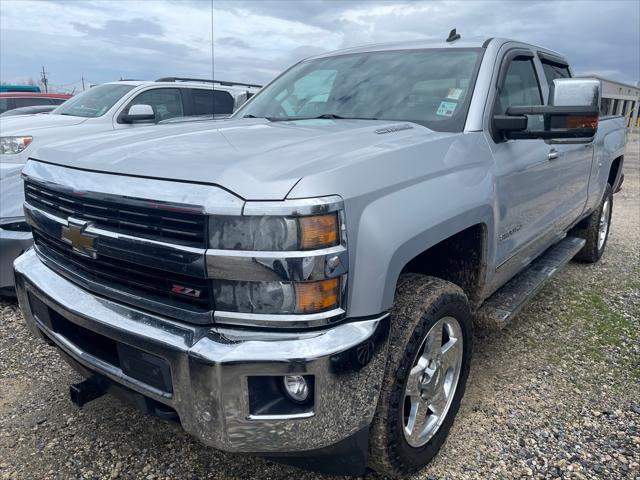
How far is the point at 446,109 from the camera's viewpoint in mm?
2652

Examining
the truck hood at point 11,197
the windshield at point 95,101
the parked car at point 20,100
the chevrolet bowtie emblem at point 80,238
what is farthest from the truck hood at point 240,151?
the parked car at point 20,100

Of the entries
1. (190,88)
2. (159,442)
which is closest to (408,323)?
(159,442)

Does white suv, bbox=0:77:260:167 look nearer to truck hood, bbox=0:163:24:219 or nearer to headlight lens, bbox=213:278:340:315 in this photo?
truck hood, bbox=0:163:24:219

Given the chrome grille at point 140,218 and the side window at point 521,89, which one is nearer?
the chrome grille at point 140,218

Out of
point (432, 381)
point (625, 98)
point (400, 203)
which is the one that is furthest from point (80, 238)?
point (625, 98)

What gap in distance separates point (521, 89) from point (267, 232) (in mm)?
2349

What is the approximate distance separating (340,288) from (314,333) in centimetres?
17

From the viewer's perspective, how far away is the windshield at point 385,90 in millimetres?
2699

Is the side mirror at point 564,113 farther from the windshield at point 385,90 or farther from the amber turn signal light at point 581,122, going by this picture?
the windshield at point 385,90

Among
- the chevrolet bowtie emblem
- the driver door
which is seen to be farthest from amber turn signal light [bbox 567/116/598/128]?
the chevrolet bowtie emblem

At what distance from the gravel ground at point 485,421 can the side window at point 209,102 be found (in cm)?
464

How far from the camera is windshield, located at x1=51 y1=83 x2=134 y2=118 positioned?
22.5 feet

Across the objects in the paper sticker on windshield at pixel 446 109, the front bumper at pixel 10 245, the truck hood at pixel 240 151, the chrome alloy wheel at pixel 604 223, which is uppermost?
the paper sticker on windshield at pixel 446 109

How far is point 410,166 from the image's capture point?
2.02 metres
